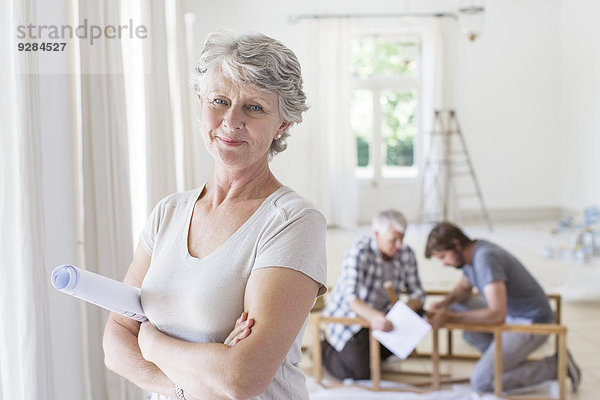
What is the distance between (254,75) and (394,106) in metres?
9.52

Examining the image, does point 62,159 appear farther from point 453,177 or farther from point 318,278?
point 453,177

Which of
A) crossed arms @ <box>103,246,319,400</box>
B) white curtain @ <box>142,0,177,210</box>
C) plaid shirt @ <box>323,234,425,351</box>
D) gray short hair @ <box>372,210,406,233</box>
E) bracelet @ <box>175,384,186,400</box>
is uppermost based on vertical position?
white curtain @ <box>142,0,177,210</box>

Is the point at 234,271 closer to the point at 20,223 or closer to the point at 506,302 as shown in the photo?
the point at 20,223

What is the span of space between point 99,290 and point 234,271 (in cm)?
23

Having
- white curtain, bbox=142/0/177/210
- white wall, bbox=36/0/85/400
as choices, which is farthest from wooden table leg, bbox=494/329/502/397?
white wall, bbox=36/0/85/400

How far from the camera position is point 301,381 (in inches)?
51.3

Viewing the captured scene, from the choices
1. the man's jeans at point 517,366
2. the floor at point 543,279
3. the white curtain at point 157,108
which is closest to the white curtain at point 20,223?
the white curtain at point 157,108

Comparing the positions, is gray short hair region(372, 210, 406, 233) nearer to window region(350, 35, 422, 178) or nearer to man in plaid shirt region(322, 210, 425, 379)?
man in plaid shirt region(322, 210, 425, 379)

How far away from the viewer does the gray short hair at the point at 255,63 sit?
3.98 ft

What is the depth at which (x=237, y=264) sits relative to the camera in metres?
1.22

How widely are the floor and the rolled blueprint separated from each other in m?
2.52

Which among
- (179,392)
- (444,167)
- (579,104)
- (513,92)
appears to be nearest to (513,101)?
(513,92)

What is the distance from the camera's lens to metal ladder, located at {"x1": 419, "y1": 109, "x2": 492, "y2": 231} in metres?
10.3

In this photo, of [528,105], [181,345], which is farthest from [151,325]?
[528,105]
